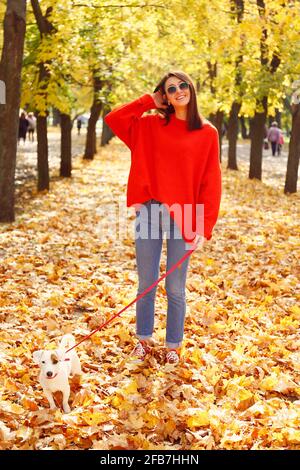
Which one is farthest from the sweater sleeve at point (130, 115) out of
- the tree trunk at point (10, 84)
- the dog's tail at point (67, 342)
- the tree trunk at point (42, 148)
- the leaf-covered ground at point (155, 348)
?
the tree trunk at point (42, 148)

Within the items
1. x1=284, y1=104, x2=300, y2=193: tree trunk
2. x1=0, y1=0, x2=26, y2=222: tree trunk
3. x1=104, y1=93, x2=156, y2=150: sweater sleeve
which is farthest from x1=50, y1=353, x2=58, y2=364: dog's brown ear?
x1=284, y1=104, x2=300, y2=193: tree trunk

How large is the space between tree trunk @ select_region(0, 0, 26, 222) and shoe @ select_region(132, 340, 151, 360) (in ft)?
17.5

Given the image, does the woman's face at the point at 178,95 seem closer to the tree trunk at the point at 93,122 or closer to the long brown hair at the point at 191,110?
the long brown hair at the point at 191,110

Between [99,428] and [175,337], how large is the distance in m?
1.14

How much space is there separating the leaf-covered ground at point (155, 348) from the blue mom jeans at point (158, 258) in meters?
0.37

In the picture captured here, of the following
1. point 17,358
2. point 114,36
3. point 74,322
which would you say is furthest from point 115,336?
point 114,36

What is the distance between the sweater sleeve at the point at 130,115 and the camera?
399 centimetres

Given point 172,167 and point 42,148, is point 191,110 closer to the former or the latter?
→ point 172,167

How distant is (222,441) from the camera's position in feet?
11.0

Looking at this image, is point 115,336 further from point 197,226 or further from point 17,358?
point 197,226

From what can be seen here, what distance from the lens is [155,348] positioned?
469cm

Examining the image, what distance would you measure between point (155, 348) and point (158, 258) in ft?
3.03

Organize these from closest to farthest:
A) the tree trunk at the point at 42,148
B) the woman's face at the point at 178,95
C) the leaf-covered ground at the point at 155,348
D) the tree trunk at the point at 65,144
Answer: the leaf-covered ground at the point at 155,348
the woman's face at the point at 178,95
the tree trunk at the point at 42,148
the tree trunk at the point at 65,144

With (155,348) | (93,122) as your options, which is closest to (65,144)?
(93,122)
